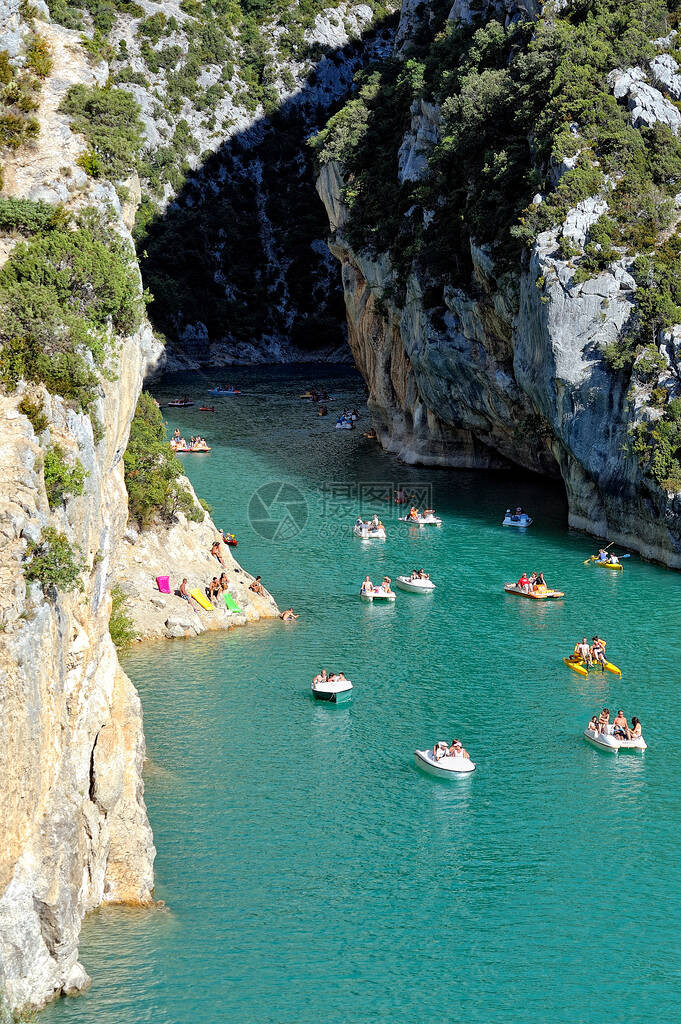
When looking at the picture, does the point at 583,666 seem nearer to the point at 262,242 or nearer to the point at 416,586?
the point at 416,586

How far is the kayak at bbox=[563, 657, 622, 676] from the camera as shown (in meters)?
39.2

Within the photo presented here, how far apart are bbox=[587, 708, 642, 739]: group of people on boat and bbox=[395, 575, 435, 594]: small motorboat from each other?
1571 cm

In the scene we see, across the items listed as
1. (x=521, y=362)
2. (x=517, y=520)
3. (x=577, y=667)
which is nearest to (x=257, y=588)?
(x=577, y=667)

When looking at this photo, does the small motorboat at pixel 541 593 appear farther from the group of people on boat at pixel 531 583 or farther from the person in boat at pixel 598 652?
the person in boat at pixel 598 652

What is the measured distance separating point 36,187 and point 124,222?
3.20 m

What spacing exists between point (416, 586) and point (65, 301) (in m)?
27.6

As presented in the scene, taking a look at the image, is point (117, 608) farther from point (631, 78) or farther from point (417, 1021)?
point (631, 78)

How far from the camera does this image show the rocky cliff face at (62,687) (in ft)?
60.4

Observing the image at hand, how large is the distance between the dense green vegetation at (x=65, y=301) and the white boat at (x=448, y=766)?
1486cm

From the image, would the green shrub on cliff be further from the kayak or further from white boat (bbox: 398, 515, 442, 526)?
white boat (bbox: 398, 515, 442, 526)

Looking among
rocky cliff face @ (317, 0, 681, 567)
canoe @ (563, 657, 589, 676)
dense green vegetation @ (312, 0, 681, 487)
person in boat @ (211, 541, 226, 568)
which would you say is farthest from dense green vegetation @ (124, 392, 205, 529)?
dense green vegetation @ (312, 0, 681, 487)

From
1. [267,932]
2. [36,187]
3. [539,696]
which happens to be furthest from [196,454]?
[267,932]

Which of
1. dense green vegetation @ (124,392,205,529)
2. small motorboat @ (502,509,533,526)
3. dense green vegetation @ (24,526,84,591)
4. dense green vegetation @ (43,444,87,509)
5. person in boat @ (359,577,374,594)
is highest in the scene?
dense green vegetation @ (43,444,87,509)

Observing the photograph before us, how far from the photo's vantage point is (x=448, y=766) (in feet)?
103
